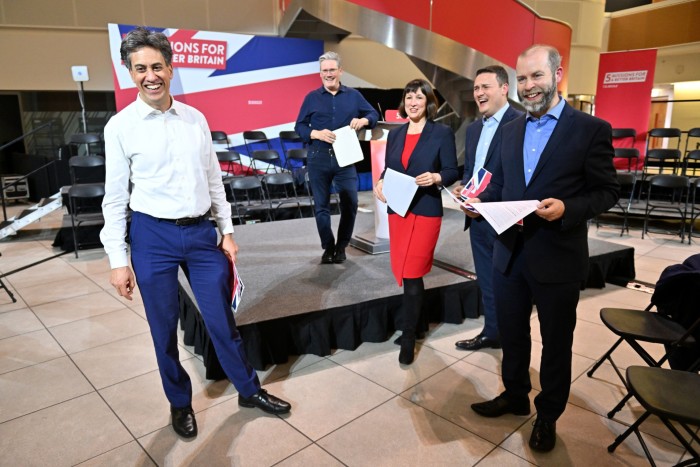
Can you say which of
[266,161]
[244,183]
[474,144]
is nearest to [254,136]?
[266,161]

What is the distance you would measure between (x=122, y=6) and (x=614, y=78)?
9.79 meters

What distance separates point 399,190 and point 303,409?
4.16ft

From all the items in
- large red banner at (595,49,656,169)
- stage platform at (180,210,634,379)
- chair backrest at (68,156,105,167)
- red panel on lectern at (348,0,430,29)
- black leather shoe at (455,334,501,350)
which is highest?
red panel on lectern at (348,0,430,29)

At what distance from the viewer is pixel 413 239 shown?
260 centimetres

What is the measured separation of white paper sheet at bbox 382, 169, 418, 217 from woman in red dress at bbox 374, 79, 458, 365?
5 centimetres

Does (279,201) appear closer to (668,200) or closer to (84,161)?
(84,161)

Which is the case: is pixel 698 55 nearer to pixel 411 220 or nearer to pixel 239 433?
pixel 411 220

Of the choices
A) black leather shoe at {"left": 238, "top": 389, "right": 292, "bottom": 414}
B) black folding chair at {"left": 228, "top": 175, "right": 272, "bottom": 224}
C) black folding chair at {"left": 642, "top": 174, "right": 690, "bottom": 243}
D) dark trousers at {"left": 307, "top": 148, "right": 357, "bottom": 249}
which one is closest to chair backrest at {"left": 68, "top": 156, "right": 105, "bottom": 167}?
black folding chair at {"left": 228, "top": 175, "right": 272, "bottom": 224}

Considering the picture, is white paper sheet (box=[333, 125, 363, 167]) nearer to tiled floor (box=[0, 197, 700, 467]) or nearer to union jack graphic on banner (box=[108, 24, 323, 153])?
tiled floor (box=[0, 197, 700, 467])

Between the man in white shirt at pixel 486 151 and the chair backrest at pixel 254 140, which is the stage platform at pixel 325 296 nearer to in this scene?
the man in white shirt at pixel 486 151

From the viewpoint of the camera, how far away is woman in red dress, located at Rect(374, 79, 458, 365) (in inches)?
99.8

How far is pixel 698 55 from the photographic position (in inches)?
469

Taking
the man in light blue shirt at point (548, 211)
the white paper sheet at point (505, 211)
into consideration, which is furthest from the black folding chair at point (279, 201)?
the white paper sheet at point (505, 211)

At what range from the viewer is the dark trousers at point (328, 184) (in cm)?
352
